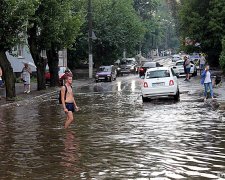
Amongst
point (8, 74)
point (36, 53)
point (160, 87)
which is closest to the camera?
point (160, 87)

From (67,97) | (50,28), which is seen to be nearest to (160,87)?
(67,97)

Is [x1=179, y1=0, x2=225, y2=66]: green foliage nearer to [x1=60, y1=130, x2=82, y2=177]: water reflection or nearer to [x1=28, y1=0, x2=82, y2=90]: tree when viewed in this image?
[x1=28, y1=0, x2=82, y2=90]: tree

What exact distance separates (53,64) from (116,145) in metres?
25.9

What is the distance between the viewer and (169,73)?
23.6m

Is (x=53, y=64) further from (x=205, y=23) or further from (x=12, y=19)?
(x=205, y=23)

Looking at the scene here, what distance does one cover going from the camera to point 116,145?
1125cm

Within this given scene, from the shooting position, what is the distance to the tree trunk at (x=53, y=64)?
3594 cm

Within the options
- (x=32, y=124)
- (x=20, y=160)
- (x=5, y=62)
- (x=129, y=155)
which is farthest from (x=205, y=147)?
(x=5, y=62)

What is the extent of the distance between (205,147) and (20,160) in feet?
12.6

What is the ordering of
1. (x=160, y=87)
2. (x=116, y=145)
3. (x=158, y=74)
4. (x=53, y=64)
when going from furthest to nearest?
1. (x=53, y=64)
2. (x=158, y=74)
3. (x=160, y=87)
4. (x=116, y=145)

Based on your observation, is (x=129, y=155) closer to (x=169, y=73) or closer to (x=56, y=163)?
(x=56, y=163)

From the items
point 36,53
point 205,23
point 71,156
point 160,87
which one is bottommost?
point 71,156

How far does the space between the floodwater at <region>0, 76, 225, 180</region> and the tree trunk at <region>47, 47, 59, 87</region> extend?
17126 mm

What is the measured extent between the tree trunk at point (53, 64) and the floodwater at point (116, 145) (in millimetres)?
17126
